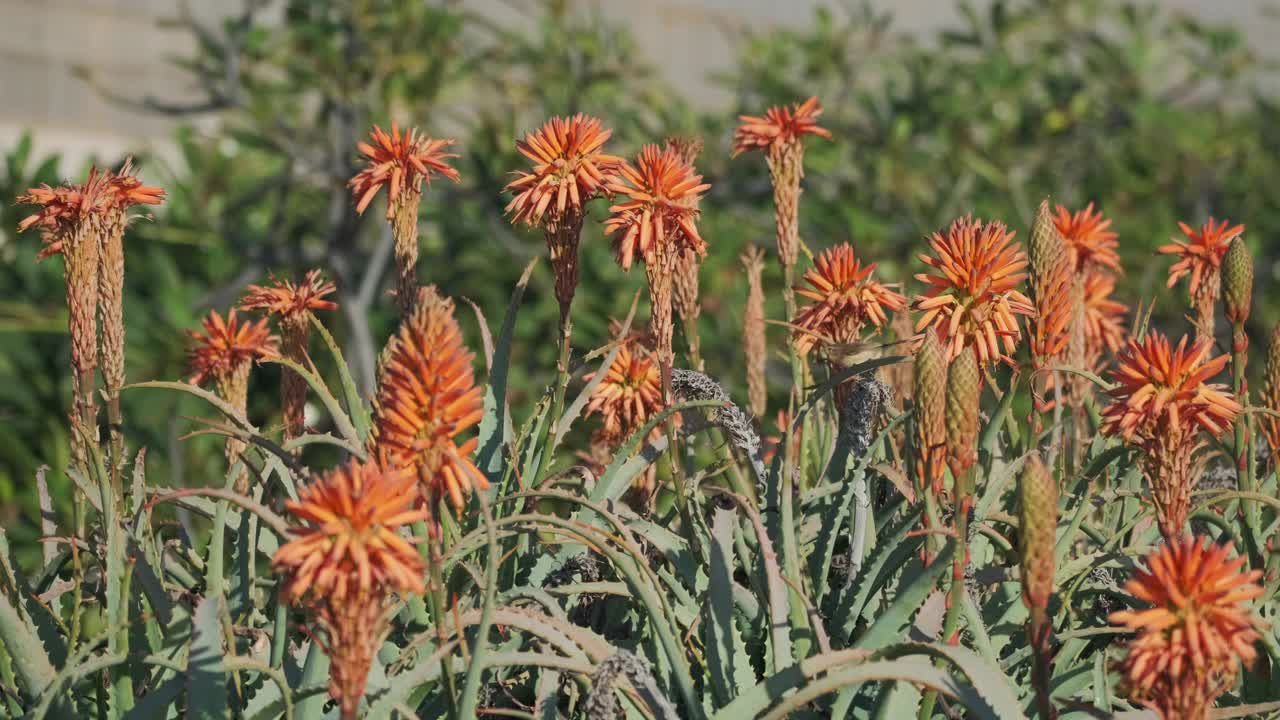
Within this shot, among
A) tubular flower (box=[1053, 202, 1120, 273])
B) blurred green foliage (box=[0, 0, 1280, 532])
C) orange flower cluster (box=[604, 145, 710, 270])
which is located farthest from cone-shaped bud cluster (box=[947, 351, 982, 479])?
blurred green foliage (box=[0, 0, 1280, 532])

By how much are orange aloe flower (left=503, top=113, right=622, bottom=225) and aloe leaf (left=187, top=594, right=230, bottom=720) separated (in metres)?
0.48

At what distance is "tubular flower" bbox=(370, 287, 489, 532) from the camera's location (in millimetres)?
1016

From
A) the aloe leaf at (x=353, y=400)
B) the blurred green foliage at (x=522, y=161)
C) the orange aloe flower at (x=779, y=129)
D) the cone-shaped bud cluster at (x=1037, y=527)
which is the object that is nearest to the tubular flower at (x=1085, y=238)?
the orange aloe flower at (x=779, y=129)

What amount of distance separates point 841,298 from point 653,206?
0.27 m

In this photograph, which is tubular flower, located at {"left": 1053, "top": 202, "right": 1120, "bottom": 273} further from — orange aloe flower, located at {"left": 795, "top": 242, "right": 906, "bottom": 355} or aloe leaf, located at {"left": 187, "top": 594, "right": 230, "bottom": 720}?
aloe leaf, located at {"left": 187, "top": 594, "right": 230, "bottom": 720}

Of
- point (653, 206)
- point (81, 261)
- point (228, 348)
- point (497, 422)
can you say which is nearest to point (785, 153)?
point (653, 206)

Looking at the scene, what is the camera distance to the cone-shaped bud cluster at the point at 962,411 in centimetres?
111

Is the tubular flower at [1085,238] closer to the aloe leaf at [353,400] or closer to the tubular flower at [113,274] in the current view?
the aloe leaf at [353,400]

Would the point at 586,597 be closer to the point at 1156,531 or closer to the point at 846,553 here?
the point at 846,553

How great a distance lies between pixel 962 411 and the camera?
1108mm

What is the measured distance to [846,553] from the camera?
1532mm

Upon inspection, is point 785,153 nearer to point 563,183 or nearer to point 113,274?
point 563,183

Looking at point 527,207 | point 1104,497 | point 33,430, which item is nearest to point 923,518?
point 1104,497

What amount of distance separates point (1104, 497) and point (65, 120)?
4.93 m
